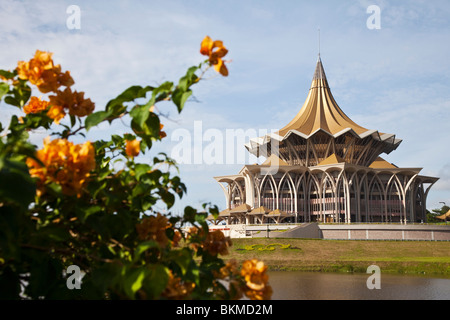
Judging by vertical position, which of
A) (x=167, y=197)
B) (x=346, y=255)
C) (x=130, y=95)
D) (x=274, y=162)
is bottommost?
(x=346, y=255)

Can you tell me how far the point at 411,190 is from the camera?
53.4 meters

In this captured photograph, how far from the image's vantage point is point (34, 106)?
286 cm

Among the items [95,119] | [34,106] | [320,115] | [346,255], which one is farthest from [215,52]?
[320,115]

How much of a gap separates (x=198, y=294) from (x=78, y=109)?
125 centimetres

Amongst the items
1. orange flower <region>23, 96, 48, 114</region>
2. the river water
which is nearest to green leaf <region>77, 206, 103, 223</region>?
orange flower <region>23, 96, 48, 114</region>

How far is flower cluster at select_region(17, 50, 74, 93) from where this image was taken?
243 cm

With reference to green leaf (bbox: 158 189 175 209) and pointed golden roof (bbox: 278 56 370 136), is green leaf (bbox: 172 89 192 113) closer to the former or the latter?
green leaf (bbox: 158 189 175 209)

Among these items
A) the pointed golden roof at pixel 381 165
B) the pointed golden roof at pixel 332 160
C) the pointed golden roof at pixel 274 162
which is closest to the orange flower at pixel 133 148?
the pointed golden roof at pixel 332 160

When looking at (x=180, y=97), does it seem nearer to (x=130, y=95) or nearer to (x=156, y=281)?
(x=130, y=95)

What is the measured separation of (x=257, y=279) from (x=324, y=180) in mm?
50444

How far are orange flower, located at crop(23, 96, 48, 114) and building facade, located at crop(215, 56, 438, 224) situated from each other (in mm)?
46110

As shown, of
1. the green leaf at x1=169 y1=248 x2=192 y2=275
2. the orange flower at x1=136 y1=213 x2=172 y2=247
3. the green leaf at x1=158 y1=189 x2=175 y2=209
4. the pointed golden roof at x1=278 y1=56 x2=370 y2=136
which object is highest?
the pointed golden roof at x1=278 y1=56 x2=370 y2=136

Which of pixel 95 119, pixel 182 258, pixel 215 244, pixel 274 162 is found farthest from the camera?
pixel 274 162
